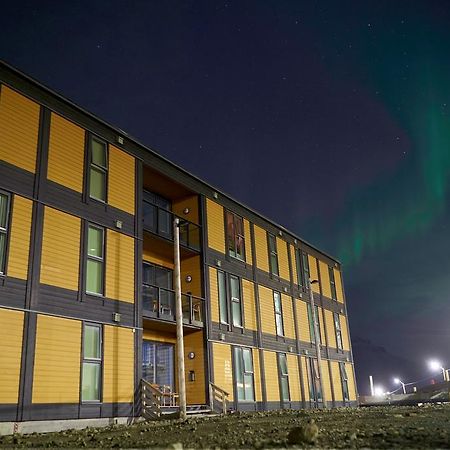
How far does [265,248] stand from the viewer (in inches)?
1236

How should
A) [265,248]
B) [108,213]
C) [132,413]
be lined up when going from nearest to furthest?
[132,413]
[108,213]
[265,248]

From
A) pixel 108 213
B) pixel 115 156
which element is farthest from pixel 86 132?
pixel 108 213

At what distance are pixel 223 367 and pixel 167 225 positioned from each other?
7.27 m

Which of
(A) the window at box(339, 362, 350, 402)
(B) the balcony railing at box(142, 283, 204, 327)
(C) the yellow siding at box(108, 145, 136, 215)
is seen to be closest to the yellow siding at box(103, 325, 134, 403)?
(B) the balcony railing at box(142, 283, 204, 327)

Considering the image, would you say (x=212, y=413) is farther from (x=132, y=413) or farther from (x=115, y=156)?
(x=115, y=156)

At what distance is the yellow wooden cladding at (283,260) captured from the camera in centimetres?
3243

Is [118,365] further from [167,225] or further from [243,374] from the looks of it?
[243,374]

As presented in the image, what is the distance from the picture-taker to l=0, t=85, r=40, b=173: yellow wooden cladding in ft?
55.3

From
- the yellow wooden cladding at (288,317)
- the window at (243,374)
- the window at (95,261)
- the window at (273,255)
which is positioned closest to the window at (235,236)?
the window at (273,255)

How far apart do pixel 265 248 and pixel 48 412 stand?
18.0m

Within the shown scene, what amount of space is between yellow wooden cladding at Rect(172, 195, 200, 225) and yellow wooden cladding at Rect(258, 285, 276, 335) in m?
6.00

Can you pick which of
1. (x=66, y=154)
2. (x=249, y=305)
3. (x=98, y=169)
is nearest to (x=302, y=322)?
(x=249, y=305)

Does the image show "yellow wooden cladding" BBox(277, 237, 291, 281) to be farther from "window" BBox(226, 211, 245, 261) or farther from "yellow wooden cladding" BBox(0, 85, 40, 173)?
"yellow wooden cladding" BBox(0, 85, 40, 173)

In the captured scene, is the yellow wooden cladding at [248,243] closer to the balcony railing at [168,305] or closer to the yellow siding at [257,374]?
the yellow siding at [257,374]
